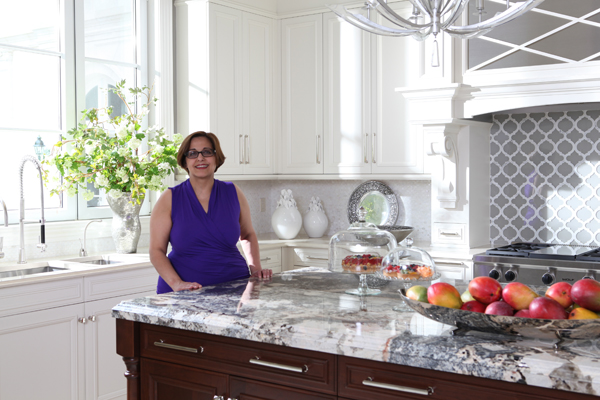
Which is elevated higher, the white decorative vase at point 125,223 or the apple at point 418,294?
the white decorative vase at point 125,223

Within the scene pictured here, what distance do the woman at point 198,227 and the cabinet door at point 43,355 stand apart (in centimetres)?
82

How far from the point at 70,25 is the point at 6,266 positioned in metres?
1.59

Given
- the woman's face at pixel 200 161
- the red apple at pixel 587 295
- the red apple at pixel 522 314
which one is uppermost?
the woman's face at pixel 200 161

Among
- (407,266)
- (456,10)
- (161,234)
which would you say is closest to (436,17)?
(456,10)

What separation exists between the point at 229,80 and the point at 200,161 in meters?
1.94

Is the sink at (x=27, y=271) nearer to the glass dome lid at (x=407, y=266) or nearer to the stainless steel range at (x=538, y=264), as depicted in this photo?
the glass dome lid at (x=407, y=266)

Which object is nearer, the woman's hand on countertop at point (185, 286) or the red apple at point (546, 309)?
the red apple at point (546, 309)

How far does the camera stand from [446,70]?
396cm

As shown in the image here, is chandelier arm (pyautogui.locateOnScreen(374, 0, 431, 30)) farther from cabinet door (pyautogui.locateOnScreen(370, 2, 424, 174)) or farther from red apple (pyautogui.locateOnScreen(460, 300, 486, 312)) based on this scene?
cabinet door (pyautogui.locateOnScreen(370, 2, 424, 174))

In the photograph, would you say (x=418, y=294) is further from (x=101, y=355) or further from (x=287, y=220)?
(x=287, y=220)

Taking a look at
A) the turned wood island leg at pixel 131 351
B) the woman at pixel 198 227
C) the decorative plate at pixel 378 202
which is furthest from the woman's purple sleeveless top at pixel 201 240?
the decorative plate at pixel 378 202

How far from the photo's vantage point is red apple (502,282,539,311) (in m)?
1.68

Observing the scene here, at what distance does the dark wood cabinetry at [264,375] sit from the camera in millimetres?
1579

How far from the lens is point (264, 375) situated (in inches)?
74.7
